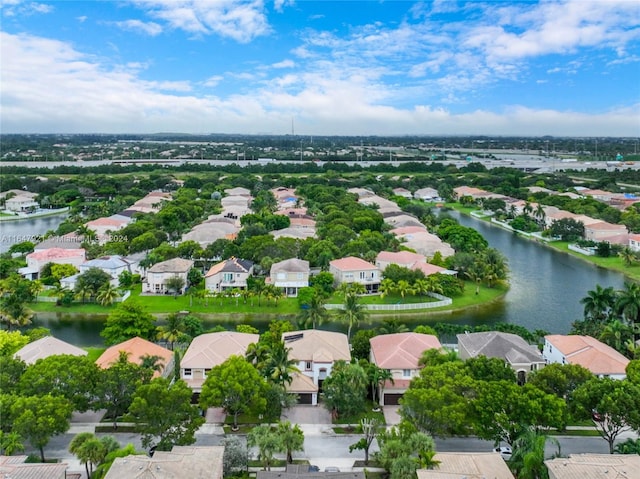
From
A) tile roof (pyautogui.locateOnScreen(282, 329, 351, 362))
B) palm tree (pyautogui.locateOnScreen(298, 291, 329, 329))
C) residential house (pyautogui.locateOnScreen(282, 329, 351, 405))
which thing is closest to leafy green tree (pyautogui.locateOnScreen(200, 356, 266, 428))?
residential house (pyautogui.locateOnScreen(282, 329, 351, 405))

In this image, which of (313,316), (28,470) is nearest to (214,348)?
(313,316)

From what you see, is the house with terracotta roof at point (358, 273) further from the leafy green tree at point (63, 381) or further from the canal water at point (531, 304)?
the leafy green tree at point (63, 381)

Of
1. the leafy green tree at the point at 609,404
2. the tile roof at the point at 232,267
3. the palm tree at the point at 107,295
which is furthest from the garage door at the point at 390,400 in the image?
the palm tree at the point at 107,295

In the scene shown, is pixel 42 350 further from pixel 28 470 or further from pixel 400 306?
pixel 400 306

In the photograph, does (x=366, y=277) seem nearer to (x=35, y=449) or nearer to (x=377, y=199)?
(x=35, y=449)

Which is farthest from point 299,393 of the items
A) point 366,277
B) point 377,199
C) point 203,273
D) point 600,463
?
point 377,199
